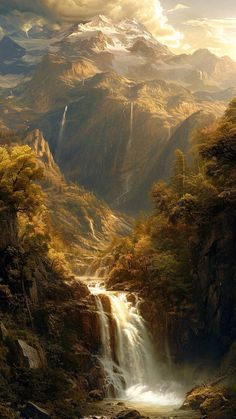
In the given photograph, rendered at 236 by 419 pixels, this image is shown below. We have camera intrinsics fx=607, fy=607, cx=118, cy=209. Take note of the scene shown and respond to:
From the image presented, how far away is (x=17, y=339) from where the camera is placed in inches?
1996

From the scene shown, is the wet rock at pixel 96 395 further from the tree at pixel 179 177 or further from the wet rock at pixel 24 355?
the tree at pixel 179 177

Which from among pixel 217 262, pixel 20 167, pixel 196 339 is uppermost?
pixel 20 167

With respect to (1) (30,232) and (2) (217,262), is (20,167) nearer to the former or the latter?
(1) (30,232)

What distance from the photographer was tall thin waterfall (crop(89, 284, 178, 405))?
59719 millimetres

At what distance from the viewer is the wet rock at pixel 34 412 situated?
4275 cm

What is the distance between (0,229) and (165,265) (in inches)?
868

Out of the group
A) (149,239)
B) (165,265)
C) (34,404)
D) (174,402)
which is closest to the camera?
(34,404)

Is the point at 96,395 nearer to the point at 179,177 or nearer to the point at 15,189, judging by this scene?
the point at 15,189

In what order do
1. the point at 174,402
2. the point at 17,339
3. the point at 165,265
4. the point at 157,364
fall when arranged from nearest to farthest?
the point at 17,339 < the point at 174,402 < the point at 157,364 < the point at 165,265

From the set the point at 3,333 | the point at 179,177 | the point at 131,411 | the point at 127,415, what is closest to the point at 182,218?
the point at 179,177

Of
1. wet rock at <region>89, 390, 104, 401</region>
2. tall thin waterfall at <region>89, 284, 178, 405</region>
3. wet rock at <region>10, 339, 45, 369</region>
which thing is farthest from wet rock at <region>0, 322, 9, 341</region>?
tall thin waterfall at <region>89, 284, 178, 405</region>

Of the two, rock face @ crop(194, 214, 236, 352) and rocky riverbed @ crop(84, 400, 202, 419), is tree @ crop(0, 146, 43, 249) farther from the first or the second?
rock face @ crop(194, 214, 236, 352)

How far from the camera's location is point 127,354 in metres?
64.9

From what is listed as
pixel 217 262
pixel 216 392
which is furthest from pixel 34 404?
pixel 217 262
